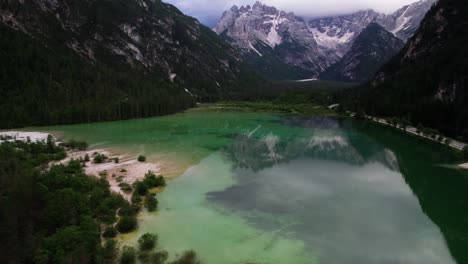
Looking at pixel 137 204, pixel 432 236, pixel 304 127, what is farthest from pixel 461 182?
pixel 304 127

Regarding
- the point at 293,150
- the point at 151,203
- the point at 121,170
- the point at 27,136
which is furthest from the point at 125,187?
the point at 27,136

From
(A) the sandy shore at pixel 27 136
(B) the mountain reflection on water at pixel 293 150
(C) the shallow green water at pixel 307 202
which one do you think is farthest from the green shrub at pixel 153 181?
(A) the sandy shore at pixel 27 136

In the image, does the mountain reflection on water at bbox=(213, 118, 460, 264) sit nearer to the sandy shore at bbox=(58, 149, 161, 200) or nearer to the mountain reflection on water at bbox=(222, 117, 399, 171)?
the mountain reflection on water at bbox=(222, 117, 399, 171)

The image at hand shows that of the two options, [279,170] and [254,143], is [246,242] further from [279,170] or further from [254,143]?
[254,143]

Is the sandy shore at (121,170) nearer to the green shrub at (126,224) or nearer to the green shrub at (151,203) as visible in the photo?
the green shrub at (151,203)

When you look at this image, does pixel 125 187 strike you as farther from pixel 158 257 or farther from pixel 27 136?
pixel 27 136

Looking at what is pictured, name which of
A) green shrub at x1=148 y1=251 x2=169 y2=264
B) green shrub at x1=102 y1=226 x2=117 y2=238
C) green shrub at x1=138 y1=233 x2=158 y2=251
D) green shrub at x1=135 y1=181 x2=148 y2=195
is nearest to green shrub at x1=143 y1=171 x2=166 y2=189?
green shrub at x1=135 y1=181 x2=148 y2=195
